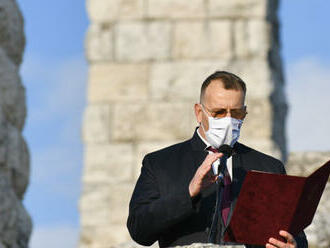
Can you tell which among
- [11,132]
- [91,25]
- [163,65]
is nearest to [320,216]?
[11,132]

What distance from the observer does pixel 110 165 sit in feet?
23.1

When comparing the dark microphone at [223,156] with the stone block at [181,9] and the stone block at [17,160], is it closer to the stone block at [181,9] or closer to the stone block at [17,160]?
the stone block at [17,160]

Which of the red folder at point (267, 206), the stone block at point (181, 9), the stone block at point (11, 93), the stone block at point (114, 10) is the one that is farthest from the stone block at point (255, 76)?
the red folder at point (267, 206)

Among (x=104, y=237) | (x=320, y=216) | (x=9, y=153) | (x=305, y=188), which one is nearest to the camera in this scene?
(x=305, y=188)

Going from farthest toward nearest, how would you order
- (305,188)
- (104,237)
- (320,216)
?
(104,237) < (320,216) < (305,188)

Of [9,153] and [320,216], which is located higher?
[9,153]

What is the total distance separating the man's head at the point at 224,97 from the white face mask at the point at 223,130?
2 cm

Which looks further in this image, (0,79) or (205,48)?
(205,48)

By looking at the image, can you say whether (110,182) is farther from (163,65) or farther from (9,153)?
(9,153)

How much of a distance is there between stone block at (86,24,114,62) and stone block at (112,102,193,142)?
448 mm

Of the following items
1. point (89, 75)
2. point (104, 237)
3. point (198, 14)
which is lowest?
point (104, 237)

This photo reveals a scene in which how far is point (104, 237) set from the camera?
6.85 m

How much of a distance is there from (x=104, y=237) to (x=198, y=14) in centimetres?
168

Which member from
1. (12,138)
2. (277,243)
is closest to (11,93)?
(12,138)
